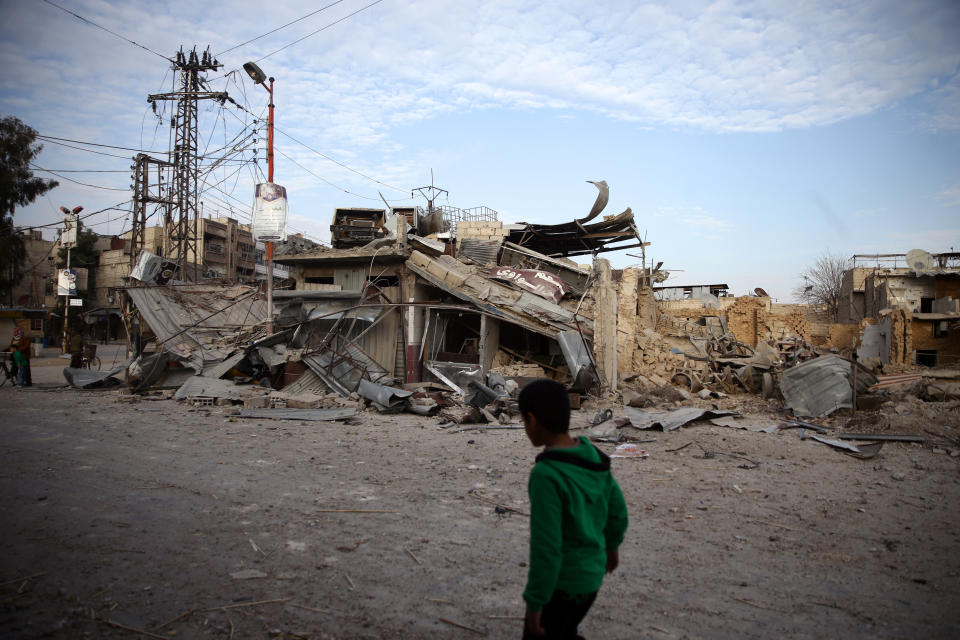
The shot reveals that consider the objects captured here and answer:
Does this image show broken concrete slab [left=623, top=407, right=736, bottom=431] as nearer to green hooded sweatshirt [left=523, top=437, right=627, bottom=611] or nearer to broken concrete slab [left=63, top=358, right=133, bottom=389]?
green hooded sweatshirt [left=523, top=437, right=627, bottom=611]

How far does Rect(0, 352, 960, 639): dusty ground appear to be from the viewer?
301 cm

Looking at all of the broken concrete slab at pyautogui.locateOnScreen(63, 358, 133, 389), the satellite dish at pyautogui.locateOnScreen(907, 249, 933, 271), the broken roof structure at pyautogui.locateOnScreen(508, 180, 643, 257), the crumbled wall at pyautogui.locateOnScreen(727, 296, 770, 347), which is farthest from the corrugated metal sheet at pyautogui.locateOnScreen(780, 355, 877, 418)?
the satellite dish at pyautogui.locateOnScreen(907, 249, 933, 271)

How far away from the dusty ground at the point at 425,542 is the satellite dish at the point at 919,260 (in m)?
28.7

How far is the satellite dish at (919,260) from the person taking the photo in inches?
1160

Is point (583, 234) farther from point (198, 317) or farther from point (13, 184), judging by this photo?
point (13, 184)

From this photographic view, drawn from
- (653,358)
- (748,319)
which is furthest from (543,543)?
(748,319)

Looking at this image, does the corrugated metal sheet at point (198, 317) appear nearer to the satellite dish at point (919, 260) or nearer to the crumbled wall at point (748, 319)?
the crumbled wall at point (748, 319)

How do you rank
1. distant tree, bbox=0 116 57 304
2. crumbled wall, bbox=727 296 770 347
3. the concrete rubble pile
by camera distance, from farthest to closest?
crumbled wall, bbox=727 296 770 347 → distant tree, bbox=0 116 57 304 → the concrete rubble pile

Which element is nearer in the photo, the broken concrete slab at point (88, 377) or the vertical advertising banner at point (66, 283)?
the broken concrete slab at point (88, 377)

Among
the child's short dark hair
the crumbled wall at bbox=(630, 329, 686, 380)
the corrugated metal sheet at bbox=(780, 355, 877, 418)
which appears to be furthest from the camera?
the crumbled wall at bbox=(630, 329, 686, 380)

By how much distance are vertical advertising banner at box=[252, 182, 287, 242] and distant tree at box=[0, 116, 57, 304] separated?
45.5 feet

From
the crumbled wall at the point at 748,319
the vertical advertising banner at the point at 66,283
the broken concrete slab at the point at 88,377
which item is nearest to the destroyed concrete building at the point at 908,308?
the crumbled wall at the point at 748,319

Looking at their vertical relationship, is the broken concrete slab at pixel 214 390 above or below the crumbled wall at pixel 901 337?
below

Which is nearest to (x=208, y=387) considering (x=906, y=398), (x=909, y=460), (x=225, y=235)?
(x=909, y=460)
